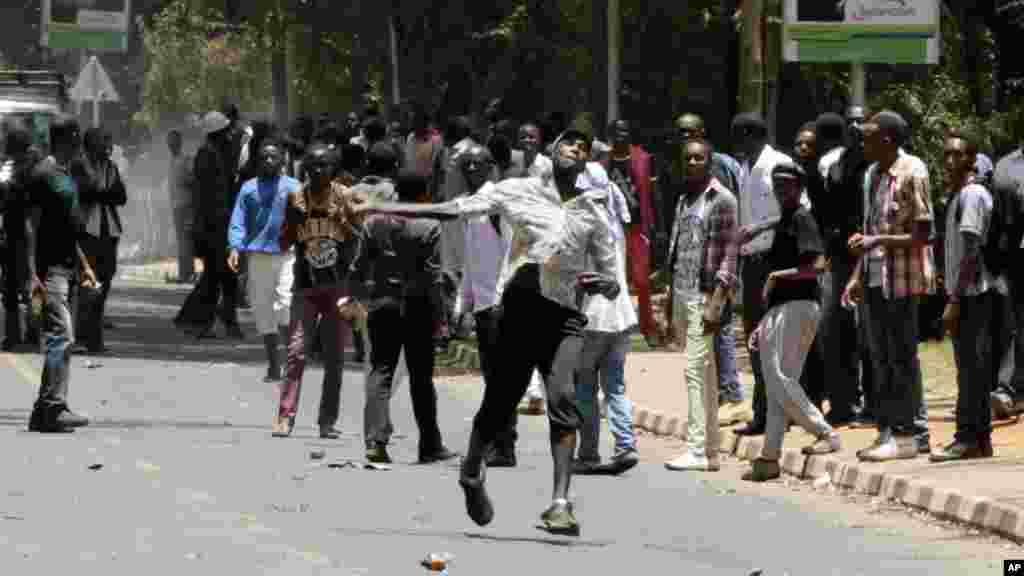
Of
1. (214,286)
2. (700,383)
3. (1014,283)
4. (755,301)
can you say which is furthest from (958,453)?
(214,286)

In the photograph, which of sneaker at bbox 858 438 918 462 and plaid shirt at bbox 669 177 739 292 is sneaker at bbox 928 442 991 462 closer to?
sneaker at bbox 858 438 918 462

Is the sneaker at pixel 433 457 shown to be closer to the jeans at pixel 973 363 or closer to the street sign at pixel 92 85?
the jeans at pixel 973 363

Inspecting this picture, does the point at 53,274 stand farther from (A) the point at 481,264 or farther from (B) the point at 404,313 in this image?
(B) the point at 404,313

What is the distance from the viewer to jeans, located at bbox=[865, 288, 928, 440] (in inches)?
643

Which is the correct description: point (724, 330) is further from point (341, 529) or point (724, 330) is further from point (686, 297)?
point (341, 529)

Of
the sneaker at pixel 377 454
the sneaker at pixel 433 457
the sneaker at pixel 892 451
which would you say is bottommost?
the sneaker at pixel 433 457

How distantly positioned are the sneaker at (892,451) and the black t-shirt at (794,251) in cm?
93

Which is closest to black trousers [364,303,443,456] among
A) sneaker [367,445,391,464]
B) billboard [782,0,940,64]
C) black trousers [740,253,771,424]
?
sneaker [367,445,391,464]

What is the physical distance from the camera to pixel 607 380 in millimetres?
16891

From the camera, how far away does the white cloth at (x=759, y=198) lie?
1783 centimetres

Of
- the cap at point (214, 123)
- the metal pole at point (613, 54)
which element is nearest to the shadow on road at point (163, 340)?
the cap at point (214, 123)

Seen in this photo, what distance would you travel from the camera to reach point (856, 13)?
818 inches

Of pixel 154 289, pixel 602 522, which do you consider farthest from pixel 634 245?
pixel 154 289

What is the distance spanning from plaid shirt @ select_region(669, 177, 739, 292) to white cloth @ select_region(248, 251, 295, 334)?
5.01 m
